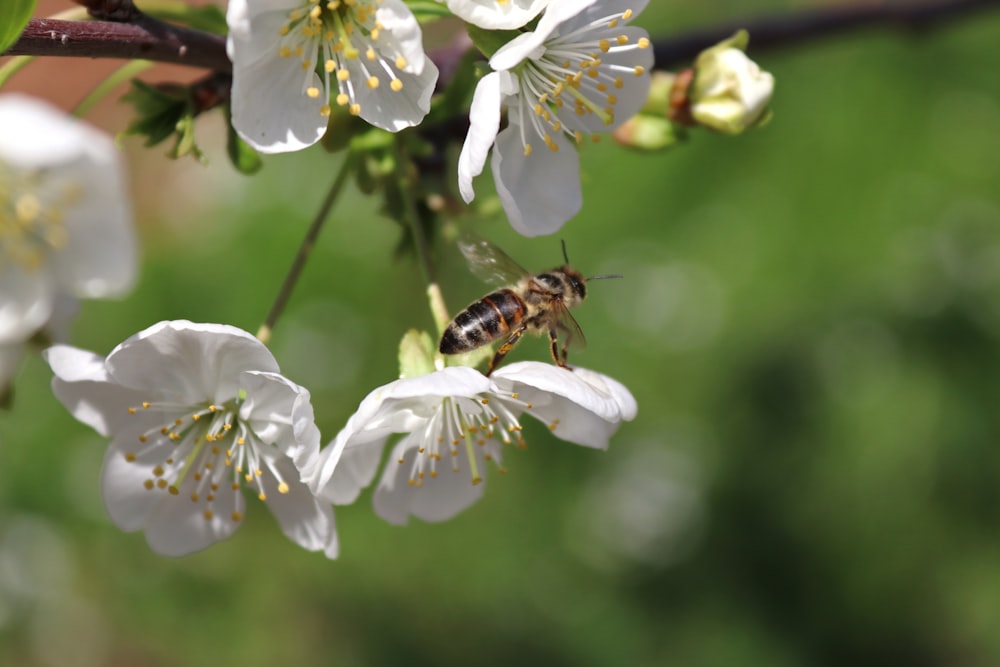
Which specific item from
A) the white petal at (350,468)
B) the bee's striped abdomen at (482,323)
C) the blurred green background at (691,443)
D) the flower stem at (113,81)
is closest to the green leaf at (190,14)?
the flower stem at (113,81)

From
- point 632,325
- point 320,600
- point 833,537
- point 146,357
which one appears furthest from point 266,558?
point 146,357

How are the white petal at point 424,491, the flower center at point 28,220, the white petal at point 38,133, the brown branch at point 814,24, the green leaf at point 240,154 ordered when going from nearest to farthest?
the white petal at point 38,133 → the flower center at point 28,220 → the green leaf at point 240,154 → the white petal at point 424,491 → the brown branch at point 814,24

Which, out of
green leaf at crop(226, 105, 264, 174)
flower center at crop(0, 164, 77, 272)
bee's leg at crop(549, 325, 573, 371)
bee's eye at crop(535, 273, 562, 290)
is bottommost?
bee's leg at crop(549, 325, 573, 371)

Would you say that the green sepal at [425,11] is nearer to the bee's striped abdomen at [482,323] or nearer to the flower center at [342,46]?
the flower center at [342,46]

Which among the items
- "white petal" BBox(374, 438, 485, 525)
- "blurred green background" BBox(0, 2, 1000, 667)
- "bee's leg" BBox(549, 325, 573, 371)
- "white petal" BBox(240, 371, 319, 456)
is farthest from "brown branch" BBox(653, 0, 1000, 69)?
"blurred green background" BBox(0, 2, 1000, 667)

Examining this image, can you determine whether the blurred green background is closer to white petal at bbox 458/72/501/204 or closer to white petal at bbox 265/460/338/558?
white petal at bbox 265/460/338/558

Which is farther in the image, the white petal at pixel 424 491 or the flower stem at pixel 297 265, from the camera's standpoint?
the white petal at pixel 424 491
